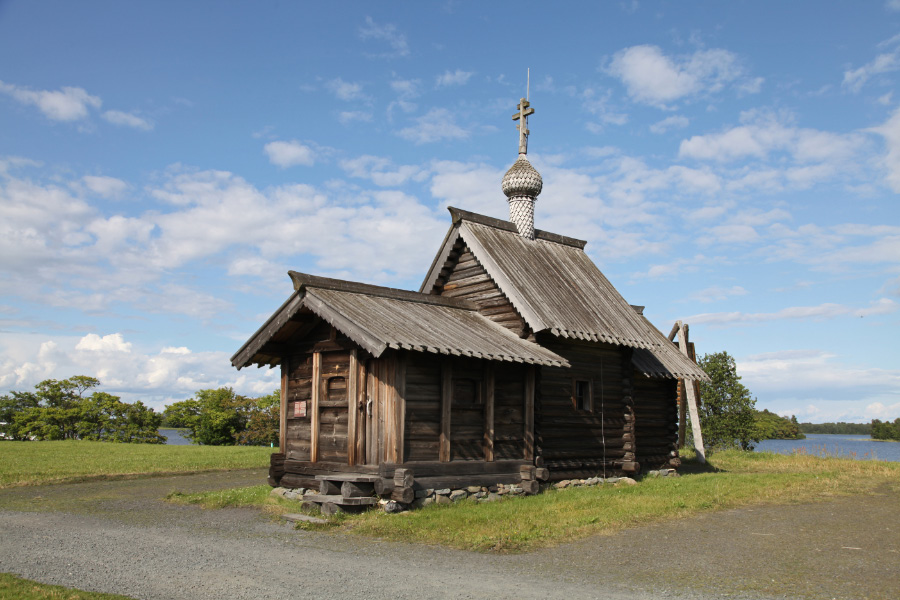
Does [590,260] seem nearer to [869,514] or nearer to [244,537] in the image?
[869,514]

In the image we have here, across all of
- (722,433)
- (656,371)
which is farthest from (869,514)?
(722,433)

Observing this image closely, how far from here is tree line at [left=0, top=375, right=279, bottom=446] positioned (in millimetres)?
50438

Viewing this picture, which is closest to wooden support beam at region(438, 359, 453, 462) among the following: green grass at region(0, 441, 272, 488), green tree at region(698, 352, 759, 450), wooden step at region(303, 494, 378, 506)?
wooden step at region(303, 494, 378, 506)

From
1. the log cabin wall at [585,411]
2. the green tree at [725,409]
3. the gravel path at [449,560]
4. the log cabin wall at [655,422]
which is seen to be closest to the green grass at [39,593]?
the gravel path at [449,560]

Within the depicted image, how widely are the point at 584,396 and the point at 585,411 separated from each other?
0.48 meters

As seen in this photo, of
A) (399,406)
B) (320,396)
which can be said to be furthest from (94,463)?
(399,406)

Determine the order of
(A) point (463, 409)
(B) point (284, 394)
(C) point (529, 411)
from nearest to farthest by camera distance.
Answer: (A) point (463, 409) < (C) point (529, 411) < (B) point (284, 394)

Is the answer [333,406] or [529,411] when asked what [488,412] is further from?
[333,406]

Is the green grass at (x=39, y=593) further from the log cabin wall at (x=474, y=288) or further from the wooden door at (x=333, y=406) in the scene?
the log cabin wall at (x=474, y=288)

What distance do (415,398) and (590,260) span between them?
10593 millimetres

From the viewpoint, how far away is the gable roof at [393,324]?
14109 mm

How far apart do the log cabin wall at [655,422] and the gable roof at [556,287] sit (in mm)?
887

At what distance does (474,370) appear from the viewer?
1622cm

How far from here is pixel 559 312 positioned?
1822 centimetres
